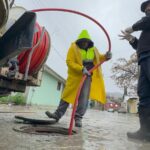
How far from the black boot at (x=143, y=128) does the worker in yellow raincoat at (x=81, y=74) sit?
1412mm

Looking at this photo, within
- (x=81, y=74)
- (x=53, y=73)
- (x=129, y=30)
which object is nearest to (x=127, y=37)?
(x=129, y=30)

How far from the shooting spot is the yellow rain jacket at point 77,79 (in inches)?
227

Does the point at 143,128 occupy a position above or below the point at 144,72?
below

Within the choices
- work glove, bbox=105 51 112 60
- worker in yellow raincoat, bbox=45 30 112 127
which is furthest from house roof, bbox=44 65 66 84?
work glove, bbox=105 51 112 60

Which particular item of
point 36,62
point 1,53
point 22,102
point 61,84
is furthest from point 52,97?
point 1,53

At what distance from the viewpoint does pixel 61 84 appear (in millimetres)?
34844

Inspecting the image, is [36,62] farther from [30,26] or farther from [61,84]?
[61,84]

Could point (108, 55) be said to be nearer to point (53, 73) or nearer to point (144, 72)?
point (144, 72)

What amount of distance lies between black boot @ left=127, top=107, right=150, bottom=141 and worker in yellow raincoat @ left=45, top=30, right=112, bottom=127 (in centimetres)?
141

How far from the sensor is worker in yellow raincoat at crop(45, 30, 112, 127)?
5.74m

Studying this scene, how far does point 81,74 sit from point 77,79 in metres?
0.13

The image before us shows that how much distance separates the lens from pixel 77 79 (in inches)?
230

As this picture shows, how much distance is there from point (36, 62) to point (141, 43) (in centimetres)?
173

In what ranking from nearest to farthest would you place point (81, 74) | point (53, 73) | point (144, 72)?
point (144, 72)
point (81, 74)
point (53, 73)
